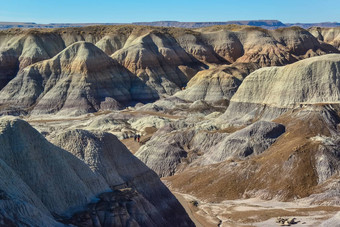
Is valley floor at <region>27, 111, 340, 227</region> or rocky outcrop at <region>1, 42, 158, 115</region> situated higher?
rocky outcrop at <region>1, 42, 158, 115</region>

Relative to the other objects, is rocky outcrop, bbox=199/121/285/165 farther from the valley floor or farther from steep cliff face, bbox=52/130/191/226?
steep cliff face, bbox=52/130/191/226

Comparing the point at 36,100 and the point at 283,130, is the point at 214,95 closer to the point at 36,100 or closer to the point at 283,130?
the point at 36,100

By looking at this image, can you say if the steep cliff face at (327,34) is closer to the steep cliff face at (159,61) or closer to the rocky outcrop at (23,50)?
the steep cliff face at (159,61)

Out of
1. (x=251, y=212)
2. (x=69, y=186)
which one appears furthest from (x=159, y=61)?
(x=69, y=186)

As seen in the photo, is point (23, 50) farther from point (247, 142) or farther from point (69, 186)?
point (69, 186)

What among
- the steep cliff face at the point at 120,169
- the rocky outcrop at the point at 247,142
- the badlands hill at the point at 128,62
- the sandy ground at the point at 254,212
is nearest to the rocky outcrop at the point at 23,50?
the badlands hill at the point at 128,62

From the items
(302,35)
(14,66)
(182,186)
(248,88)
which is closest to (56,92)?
(14,66)

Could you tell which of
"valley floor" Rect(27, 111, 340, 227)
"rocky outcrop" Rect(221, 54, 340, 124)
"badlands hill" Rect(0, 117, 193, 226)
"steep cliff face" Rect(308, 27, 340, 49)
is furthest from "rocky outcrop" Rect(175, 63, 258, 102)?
"steep cliff face" Rect(308, 27, 340, 49)

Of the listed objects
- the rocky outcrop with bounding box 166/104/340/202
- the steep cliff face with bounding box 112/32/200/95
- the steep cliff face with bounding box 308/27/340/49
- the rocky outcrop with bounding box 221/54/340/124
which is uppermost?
the steep cliff face with bounding box 308/27/340/49
